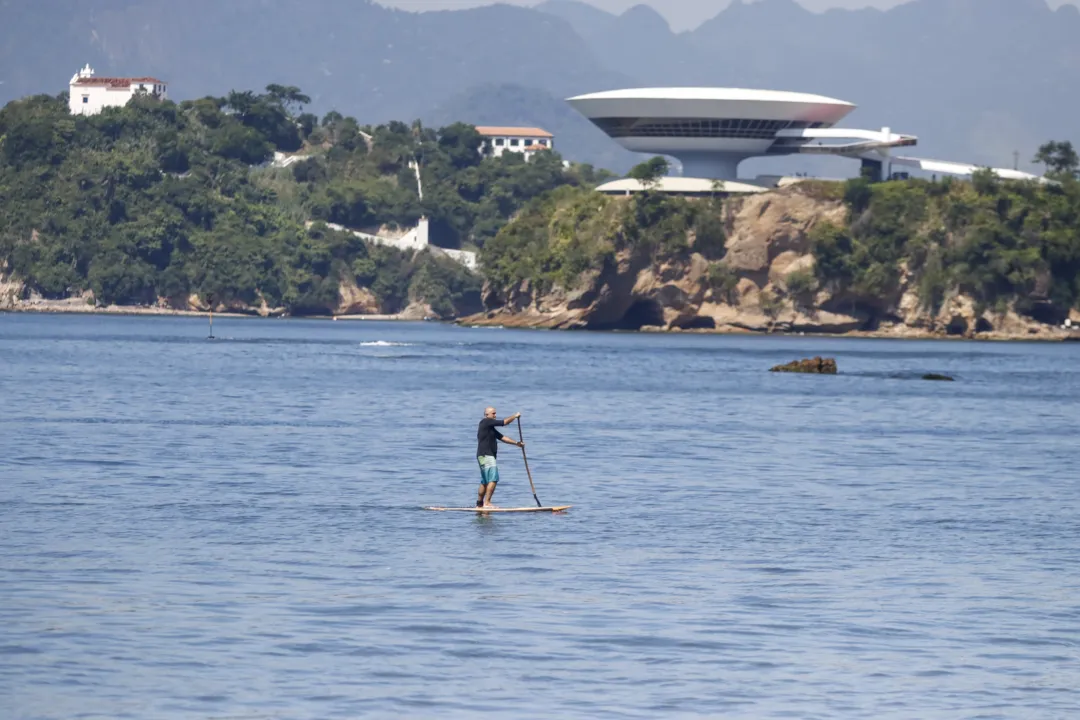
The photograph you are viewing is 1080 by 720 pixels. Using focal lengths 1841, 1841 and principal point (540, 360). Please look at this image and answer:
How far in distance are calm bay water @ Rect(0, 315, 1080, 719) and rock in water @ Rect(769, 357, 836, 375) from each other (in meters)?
34.8

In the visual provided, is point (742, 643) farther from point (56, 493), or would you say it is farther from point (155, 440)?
point (155, 440)

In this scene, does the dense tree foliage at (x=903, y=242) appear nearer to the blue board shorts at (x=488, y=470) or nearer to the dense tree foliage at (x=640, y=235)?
the dense tree foliage at (x=640, y=235)

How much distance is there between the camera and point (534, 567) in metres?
28.2

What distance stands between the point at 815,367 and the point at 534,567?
248 feet

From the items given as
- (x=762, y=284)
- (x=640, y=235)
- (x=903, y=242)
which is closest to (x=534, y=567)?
(x=903, y=242)

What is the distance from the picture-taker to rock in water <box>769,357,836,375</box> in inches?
3974

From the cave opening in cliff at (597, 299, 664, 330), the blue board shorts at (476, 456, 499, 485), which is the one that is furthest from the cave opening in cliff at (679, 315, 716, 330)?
the blue board shorts at (476, 456, 499, 485)

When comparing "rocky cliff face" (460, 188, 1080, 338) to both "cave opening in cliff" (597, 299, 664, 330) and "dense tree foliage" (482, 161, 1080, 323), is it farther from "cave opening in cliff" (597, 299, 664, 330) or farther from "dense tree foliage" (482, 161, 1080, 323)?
"cave opening in cliff" (597, 299, 664, 330)

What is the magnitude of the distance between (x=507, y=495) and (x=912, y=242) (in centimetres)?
14726

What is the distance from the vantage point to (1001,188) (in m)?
182

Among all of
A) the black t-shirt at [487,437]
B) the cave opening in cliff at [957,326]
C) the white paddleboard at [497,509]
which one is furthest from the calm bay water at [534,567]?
the cave opening in cliff at [957,326]

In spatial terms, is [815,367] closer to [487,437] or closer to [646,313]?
[487,437]

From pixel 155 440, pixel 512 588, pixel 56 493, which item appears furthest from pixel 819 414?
pixel 512 588

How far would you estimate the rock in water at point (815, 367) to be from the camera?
10094 cm
